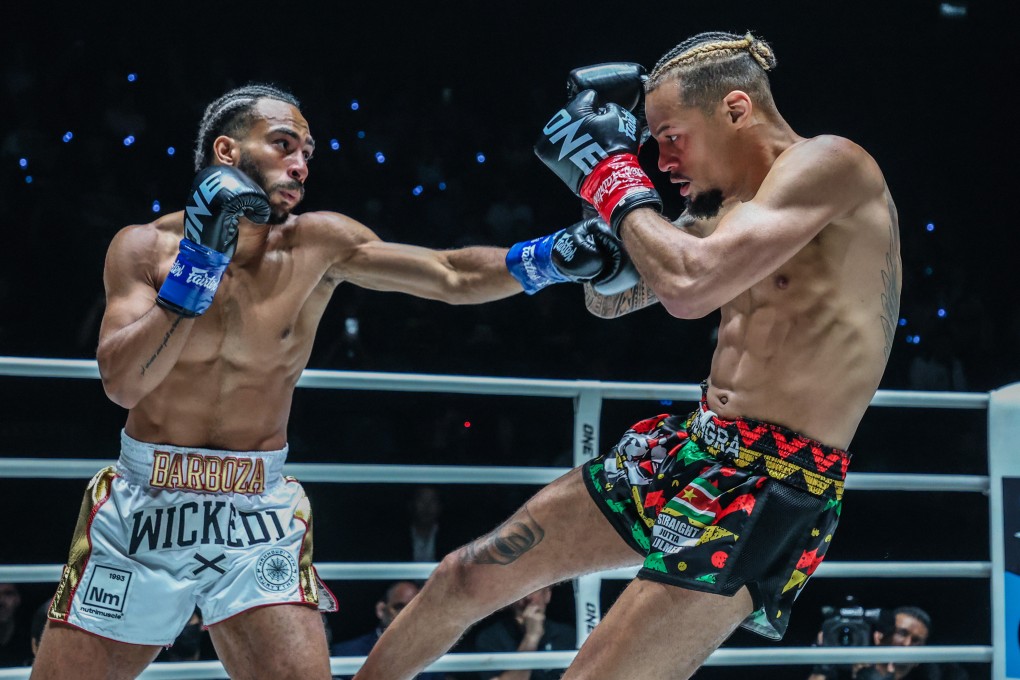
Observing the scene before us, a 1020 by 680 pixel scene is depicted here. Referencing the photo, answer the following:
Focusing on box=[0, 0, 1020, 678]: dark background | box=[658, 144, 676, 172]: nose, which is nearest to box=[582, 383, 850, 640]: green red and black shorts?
box=[658, 144, 676, 172]: nose

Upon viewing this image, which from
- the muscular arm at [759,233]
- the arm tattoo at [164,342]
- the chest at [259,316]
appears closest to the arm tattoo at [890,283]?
the muscular arm at [759,233]

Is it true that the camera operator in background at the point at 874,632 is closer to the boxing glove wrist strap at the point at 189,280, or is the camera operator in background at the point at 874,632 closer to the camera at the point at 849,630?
the camera at the point at 849,630

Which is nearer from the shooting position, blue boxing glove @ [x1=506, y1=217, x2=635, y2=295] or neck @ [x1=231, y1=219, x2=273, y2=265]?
blue boxing glove @ [x1=506, y1=217, x2=635, y2=295]

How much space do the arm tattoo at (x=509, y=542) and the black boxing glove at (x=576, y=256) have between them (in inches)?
20.4

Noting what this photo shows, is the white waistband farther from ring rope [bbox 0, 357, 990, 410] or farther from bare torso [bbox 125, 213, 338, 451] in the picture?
ring rope [bbox 0, 357, 990, 410]

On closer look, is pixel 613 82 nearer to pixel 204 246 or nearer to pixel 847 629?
pixel 204 246

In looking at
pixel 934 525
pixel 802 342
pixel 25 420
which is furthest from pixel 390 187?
pixel 802 342

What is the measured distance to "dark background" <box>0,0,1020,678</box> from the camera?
470 centimetres

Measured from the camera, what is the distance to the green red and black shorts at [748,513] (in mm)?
1836

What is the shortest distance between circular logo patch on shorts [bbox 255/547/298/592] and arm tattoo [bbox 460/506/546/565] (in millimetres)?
358

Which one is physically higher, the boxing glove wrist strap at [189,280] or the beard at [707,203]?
the beard at [707,203]

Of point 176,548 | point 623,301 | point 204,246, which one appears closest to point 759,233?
point 623,301

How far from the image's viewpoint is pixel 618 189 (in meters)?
1.95

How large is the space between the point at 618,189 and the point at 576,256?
1.27ft
